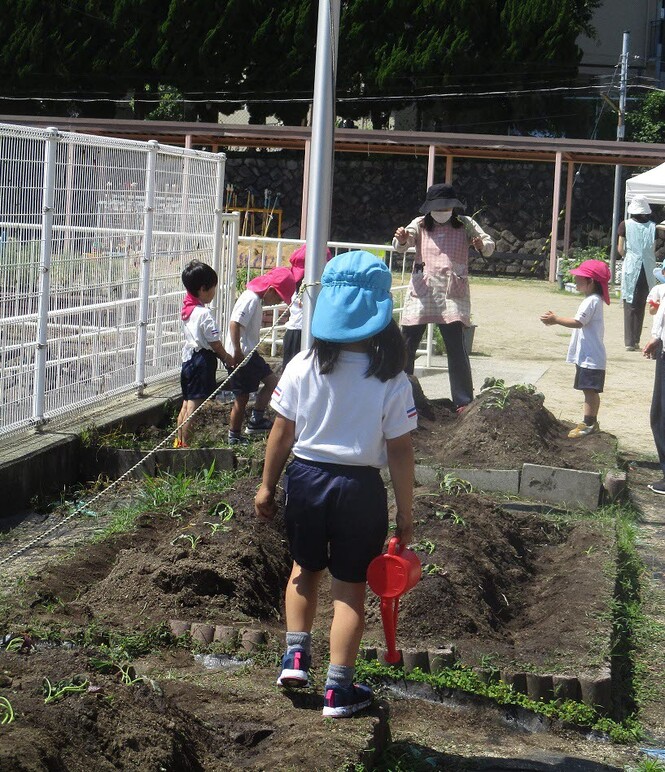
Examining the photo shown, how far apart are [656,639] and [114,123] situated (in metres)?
26.3

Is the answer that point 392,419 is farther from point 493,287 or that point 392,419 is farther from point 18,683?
point 493,287

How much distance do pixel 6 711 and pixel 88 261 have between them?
17.2 feet

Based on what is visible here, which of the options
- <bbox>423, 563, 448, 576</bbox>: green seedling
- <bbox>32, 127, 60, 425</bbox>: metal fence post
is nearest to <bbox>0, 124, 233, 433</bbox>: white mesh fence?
<bbox>32, 127, 60, 425</bbox>: metal fence post

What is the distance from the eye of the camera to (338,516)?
153 inches

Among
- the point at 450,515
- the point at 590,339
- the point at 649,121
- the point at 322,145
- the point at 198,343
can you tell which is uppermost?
the point at 649,121

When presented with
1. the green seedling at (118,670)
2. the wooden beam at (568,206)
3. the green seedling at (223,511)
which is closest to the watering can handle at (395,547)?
the green seedling at (118,670)

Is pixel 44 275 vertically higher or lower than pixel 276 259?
lower

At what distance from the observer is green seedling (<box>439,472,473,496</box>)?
6.47m

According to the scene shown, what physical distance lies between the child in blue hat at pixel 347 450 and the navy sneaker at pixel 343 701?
13 millimetres

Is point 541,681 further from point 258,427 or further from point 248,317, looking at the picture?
point 258,427

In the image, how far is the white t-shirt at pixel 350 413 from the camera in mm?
3896

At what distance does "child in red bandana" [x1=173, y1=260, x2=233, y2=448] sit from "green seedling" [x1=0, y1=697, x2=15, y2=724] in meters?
4.73

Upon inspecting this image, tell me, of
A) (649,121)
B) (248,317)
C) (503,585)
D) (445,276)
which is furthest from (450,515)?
(649,121)

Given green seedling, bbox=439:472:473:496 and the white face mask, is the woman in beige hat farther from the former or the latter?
green seedling, bbox=439:472:473:496
